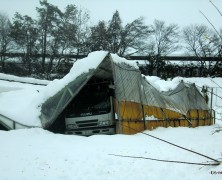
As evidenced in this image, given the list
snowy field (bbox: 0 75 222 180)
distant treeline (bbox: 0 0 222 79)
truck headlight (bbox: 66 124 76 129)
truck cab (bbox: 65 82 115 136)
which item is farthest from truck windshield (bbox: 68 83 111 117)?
distant treeline (bbox: 0 0 222 79)

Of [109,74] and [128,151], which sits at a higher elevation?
[109,74]

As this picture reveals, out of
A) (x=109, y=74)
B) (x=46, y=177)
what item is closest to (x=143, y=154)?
(x=46, y=177)

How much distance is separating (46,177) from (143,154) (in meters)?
2.94

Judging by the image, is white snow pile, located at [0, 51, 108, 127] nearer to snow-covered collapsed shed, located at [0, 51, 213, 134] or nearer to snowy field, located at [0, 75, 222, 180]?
snow-covered collapsed shed, located at [0, 51, 213, 134]

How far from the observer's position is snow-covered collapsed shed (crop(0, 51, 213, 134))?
12.5 m

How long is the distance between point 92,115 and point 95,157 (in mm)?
3958

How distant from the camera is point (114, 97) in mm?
12844

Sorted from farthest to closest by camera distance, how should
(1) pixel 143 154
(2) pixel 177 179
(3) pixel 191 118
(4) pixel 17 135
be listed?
(3) pixel 191 118 → (4) pixel 17 135 → (1) pixel 143 154 → (2) pixel 177 179

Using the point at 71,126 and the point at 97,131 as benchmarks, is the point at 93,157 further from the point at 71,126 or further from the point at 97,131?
the point at 71,126

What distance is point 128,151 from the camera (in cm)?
910

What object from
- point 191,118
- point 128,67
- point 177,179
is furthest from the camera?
point 191,118

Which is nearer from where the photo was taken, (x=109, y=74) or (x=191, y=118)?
(x=109, y=74)

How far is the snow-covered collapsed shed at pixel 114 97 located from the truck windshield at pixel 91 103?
440mm

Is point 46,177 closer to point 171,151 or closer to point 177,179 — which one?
point 177,179
